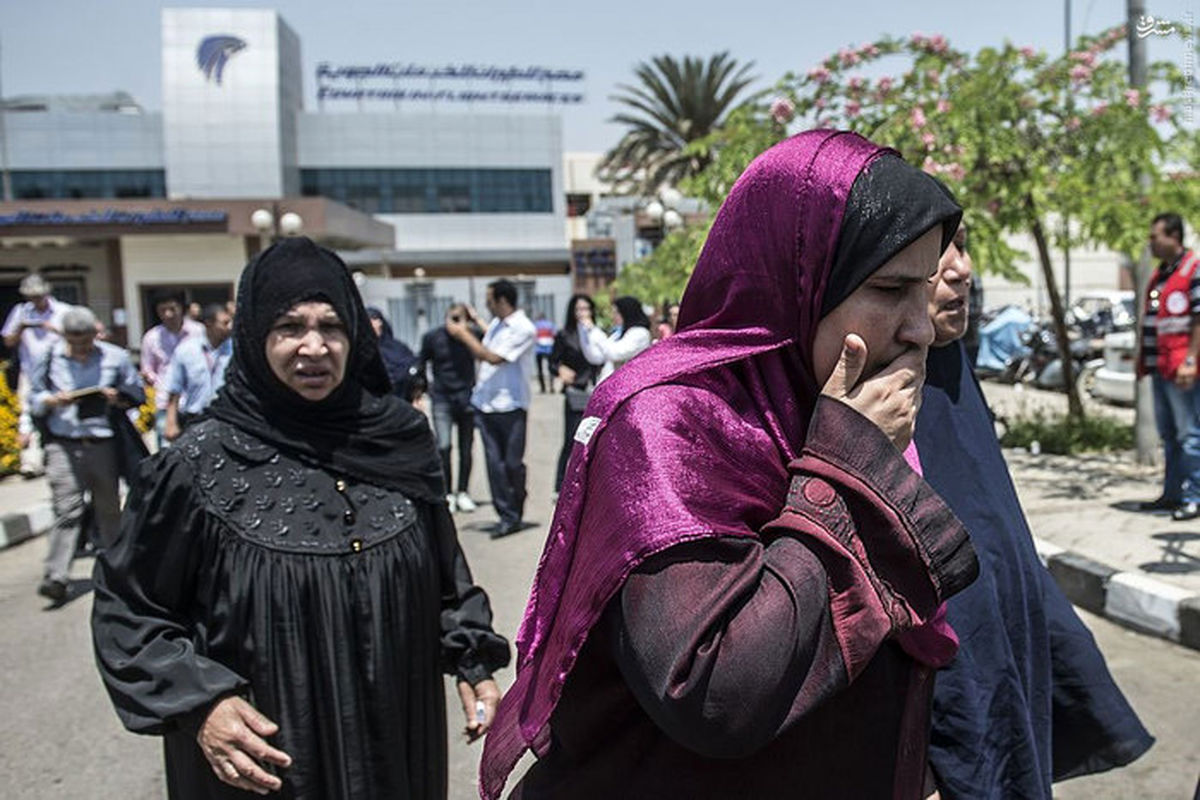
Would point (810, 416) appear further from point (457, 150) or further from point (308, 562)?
point (457, 150)

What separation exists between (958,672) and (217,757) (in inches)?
50.9

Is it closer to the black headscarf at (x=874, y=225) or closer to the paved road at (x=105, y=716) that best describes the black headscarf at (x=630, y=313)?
the paved road at (x=105, y=716)

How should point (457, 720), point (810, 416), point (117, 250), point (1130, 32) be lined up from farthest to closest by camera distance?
point (117, 250) → point (1130, 32) → point (457, 720) → point (810, 416)

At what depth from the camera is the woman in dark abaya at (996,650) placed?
1643 millimetres

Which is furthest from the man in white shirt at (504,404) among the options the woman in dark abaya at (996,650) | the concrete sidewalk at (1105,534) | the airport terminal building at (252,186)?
the airport terminal building at (252,186)

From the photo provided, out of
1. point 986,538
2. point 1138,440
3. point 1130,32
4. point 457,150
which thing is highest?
point 457,150

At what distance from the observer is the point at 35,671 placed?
17.0 feet

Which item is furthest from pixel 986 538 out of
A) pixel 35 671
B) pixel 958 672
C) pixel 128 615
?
pixel 35 671

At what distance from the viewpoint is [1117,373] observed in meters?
13.9

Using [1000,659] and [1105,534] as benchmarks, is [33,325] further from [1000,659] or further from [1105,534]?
[1000,659]

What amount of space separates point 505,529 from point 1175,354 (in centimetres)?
461

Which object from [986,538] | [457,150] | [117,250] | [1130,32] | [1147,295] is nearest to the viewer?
[986,538]

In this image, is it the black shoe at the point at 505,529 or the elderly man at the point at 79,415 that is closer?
the elderly man at the point at 79,415

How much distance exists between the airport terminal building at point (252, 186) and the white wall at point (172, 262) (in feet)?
0.15
